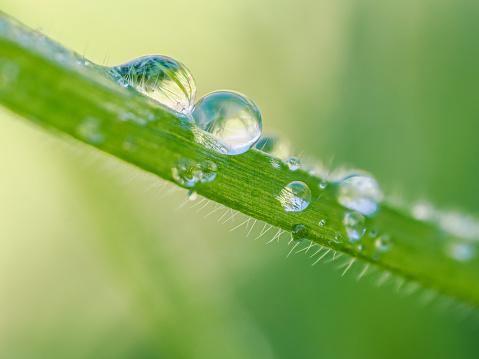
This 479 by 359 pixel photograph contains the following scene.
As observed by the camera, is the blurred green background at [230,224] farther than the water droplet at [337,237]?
Yes

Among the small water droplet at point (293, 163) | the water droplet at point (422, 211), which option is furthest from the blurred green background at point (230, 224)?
the small water droplet at point (293, 163)

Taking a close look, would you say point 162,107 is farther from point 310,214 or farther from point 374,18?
point 374,18

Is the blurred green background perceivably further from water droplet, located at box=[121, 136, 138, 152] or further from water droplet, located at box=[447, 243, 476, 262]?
water droplet, located at box=[121, 136, 138, 152]

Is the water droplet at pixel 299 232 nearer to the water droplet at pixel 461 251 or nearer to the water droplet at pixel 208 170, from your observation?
the water droplet at pixel 208 170

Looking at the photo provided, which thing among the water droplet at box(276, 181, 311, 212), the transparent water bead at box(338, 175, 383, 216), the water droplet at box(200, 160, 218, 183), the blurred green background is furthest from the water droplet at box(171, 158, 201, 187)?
the blurred green background

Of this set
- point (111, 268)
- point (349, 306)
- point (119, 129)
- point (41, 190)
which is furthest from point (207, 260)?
point (119, 129)

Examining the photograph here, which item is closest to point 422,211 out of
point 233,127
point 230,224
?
point 233,127
